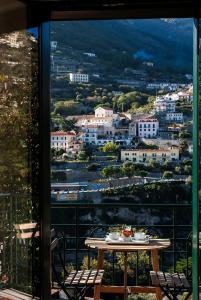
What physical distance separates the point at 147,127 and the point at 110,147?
48cm

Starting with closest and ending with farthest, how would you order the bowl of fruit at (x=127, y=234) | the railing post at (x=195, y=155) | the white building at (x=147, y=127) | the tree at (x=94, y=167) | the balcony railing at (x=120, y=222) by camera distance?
the railing post at (x=195, y=155) < the bowl of fruit at (x=127, y=234) < the balcony railing at (x=120, y=222) < the white building at (x=147, y=127) < the tree at (x=94, y=167)

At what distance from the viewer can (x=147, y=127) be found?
260 inches

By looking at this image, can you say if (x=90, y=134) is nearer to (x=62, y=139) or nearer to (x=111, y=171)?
(x=62, y=139)

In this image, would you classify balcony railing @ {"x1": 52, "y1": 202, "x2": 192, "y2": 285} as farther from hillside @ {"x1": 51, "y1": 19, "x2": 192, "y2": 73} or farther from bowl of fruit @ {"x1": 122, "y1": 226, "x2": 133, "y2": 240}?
hillside @ {"x1": 51, "y1": 19, "x2": 192, "y2": 73}

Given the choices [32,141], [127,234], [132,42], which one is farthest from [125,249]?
[132,42]

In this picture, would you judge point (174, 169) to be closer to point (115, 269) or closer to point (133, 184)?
point (133, 184)

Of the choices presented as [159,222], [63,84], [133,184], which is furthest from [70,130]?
[159,222]

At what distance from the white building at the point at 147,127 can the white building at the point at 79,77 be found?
0.76 metres

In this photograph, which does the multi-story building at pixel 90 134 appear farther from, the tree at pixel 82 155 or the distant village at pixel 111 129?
the tree at pixel 82 155

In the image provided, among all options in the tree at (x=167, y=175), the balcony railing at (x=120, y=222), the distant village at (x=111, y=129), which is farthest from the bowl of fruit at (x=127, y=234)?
the tree at (x=167, y=175)

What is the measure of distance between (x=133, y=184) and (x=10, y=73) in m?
3.25

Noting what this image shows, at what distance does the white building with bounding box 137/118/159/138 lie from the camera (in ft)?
21.3

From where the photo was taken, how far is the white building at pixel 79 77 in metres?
6.41

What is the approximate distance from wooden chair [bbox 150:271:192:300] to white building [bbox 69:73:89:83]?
2.29 meters
